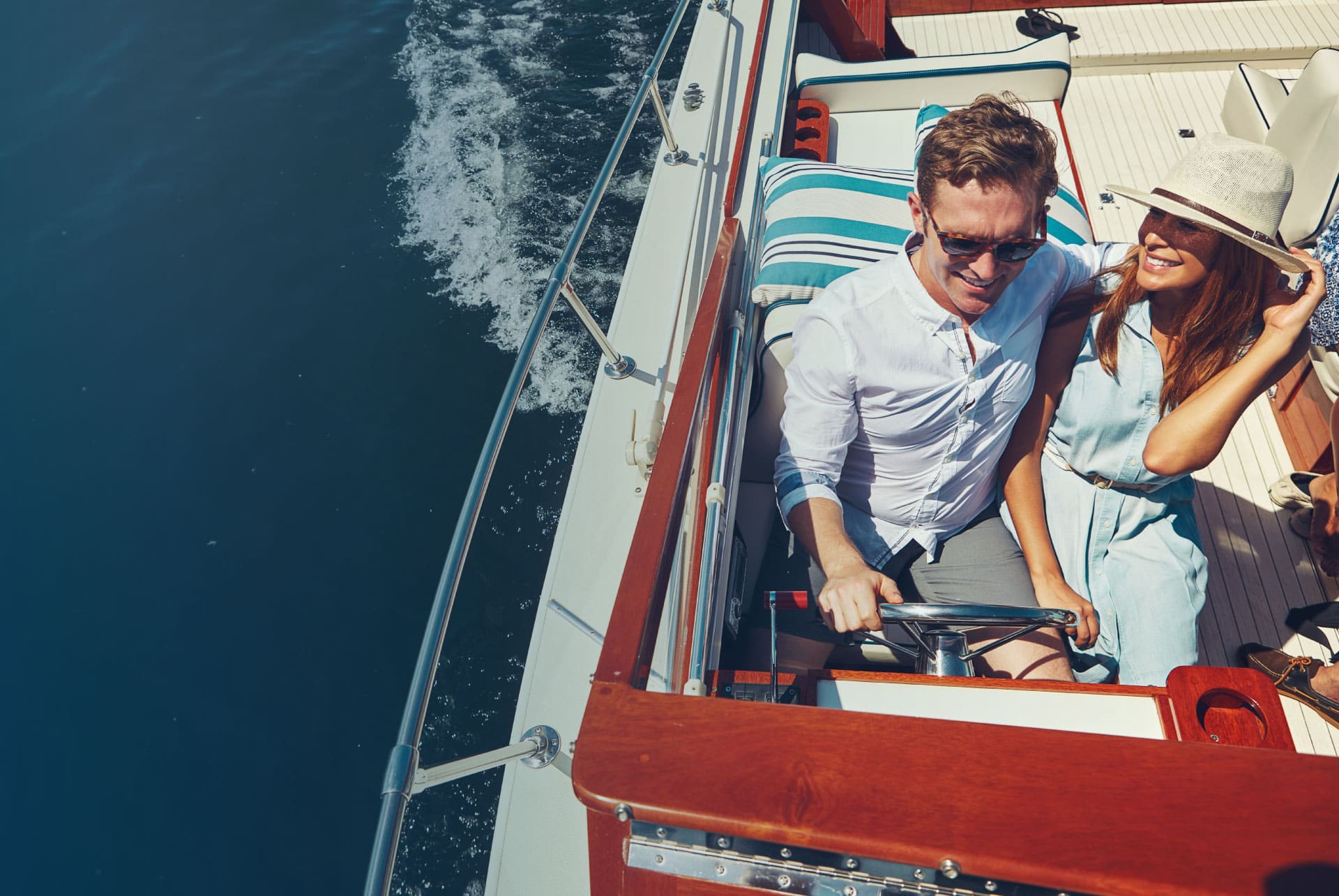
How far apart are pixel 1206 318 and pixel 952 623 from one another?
744mm

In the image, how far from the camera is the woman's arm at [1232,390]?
1301 millimetres

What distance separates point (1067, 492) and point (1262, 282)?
1.75 ft

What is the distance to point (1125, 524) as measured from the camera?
5.30ft

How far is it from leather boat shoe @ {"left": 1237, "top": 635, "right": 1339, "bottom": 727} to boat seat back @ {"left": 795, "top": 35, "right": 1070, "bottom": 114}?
7.06ft

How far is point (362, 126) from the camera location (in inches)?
224

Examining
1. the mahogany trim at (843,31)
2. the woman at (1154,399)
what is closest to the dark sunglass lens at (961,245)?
the woman at (1154,399)


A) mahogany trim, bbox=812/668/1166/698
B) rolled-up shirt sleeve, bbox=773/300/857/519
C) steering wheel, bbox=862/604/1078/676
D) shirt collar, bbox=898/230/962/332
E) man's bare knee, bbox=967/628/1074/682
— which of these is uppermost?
shirt collar, bbox=898/230/962/332

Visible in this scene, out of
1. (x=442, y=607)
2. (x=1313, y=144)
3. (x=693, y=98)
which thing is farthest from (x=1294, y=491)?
(x=693, y=98)

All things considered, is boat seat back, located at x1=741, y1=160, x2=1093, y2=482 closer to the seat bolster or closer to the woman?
Answer: the woman

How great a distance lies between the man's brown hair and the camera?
1239 mm

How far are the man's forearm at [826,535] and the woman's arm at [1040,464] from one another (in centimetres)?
49

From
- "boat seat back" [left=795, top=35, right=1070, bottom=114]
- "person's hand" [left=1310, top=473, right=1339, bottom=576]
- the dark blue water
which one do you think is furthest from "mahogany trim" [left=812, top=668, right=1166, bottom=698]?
"boat seat back" [left=795, top=35, right=1070, bottom=114]

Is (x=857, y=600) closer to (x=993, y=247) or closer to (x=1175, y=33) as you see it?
(x=993, y=247)

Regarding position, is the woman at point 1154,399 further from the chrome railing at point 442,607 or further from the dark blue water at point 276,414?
the dark blue water at point 276,414
